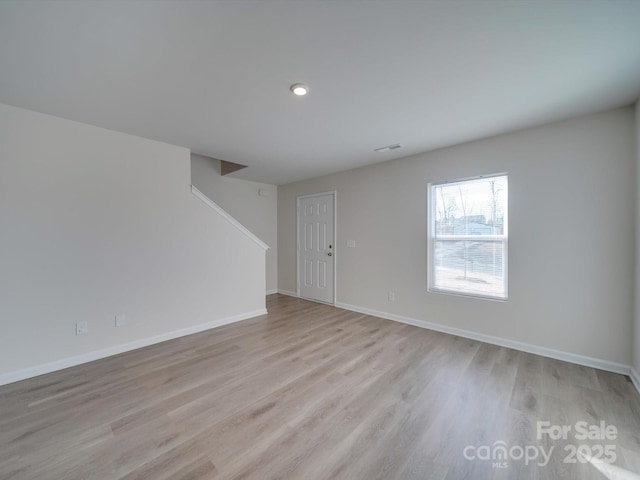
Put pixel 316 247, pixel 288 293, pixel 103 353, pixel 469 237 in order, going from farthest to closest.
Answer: pixel 288 293 → pixel 316 247 → pixel 469 237 → pixel 103 353

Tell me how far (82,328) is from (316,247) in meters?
3.51

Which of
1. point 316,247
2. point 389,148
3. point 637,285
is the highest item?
point 389,148

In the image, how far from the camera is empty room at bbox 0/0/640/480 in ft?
4.88

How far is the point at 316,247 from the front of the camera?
516 cm

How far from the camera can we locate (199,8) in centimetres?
135

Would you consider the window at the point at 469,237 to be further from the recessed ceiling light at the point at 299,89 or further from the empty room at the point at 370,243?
the recessed ceiling light at the point at 299,89

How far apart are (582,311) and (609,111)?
75.9 inches

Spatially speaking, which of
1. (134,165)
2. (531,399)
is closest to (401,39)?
(531,399)

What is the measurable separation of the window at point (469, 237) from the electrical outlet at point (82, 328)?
4.09 m

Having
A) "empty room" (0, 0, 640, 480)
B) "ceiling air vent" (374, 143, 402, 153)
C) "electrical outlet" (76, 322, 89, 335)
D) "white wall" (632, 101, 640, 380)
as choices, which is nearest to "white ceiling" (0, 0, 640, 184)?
"empty room" (0, 0, 640, 480)

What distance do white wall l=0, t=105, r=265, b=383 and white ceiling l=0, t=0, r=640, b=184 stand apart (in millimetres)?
343

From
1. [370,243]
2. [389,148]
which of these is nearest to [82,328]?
[370,243]

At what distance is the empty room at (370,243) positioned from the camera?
1487mm

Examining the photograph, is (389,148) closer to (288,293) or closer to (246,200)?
(246,200)
